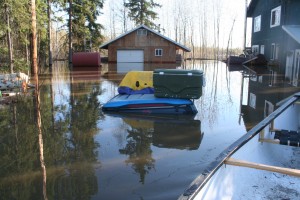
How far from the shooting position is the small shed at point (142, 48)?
3794 centimetres

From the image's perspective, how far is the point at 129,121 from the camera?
8953 mm

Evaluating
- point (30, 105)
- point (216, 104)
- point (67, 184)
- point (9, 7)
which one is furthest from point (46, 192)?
point (9, 7)

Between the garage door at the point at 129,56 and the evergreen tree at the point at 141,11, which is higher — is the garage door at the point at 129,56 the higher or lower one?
the lower one

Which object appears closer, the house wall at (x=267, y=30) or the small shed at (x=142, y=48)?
the house wall at (x=267, y=30)

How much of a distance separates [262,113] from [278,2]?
21.5 m

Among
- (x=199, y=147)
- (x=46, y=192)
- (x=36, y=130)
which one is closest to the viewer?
(x=46, y=192)

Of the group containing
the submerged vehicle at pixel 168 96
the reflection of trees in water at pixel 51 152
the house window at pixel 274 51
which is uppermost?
the house window at pixel 274 51

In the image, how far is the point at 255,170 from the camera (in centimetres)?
426

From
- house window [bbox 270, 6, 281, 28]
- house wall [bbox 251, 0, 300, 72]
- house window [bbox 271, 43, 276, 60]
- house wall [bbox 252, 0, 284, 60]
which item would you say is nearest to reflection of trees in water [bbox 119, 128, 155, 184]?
house wall [bbox 251, 0, 300, 72]

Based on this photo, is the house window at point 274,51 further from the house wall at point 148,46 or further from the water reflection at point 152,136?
the water reflection at point 152,136

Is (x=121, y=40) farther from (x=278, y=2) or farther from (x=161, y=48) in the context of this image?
(x=278, y=2)

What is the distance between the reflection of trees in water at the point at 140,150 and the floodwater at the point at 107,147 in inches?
0.7

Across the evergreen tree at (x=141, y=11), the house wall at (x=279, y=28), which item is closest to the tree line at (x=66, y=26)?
the evergreen tree at (x=141, y=11)

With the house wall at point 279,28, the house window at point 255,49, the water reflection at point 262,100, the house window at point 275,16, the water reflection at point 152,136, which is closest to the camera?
the water reflection at point 152,136
